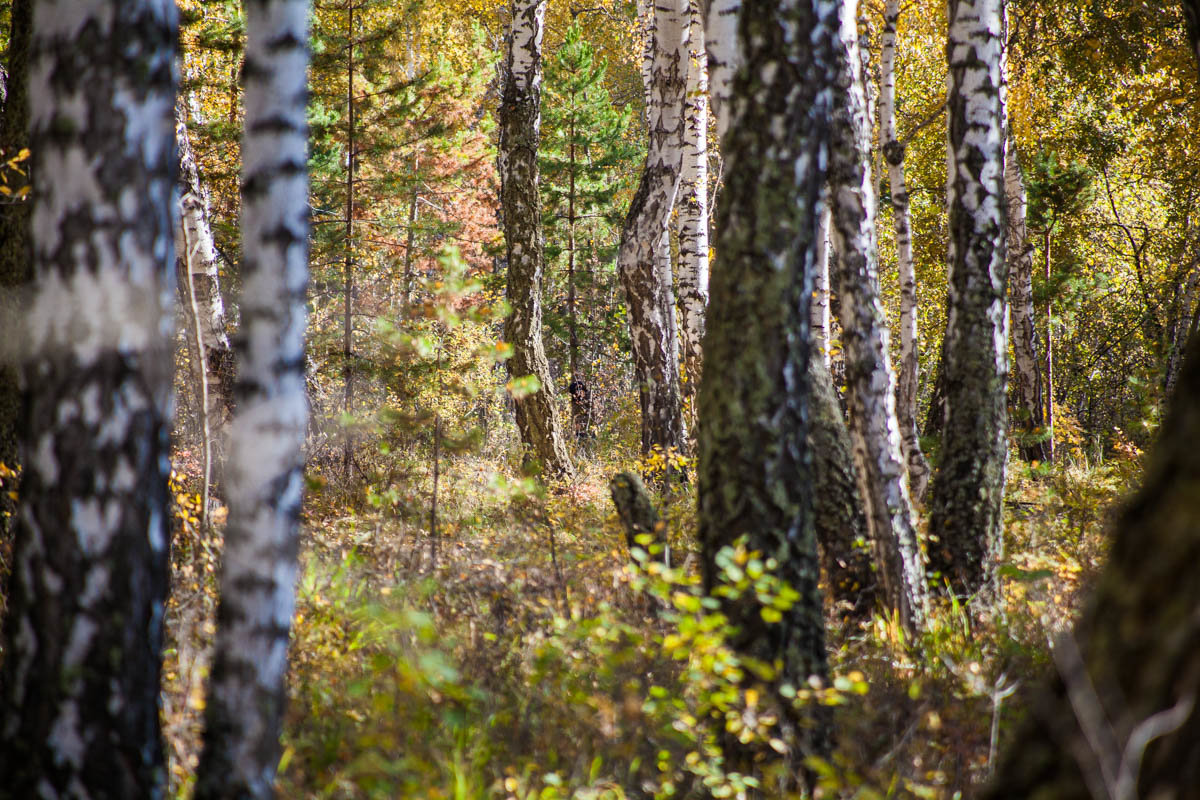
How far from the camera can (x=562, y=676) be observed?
3.87 meters

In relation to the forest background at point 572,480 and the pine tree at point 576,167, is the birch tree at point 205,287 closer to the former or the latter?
the forest background at point 572,480

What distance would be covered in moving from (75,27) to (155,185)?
509mm

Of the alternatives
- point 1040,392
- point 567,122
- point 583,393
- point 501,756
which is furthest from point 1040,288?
point 501,756

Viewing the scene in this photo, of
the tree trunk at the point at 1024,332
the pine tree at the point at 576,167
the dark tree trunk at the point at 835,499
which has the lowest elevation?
the dark tree trunk at the point at 835,499

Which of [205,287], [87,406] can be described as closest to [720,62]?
[87,406]

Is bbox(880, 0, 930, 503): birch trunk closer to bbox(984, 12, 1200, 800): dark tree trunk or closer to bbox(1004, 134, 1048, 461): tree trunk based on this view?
bbox(1004, 134, 1048, 461): tree trunk

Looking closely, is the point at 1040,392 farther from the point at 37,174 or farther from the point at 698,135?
the point at 37,174

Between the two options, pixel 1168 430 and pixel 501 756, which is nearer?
pixel 1168 430

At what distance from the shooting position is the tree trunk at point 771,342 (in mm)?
3408

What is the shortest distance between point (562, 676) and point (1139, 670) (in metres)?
2.72

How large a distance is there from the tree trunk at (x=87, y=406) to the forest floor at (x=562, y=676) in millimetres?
674

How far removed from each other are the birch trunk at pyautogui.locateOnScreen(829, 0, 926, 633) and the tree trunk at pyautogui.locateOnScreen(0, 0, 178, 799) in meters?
3.42

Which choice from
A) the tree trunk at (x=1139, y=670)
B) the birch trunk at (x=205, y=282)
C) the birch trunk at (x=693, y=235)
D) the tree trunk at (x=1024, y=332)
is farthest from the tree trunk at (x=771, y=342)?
the tree trunk at (x=1024, y=332)

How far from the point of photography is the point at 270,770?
270cm
